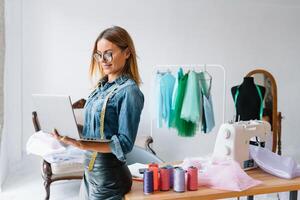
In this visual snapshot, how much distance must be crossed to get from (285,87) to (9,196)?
3.75 meters

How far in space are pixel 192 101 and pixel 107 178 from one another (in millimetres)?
2182

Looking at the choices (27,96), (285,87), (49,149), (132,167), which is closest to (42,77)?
(27,96)

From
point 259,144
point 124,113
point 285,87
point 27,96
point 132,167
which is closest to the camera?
point 124,113

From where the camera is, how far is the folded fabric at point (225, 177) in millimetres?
1484

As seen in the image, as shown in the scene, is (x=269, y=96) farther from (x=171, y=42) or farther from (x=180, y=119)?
(x=171, y=42)

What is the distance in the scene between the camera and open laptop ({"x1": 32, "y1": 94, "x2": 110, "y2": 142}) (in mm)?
1214

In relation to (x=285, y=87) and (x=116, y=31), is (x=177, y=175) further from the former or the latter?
(x=285, y=87)

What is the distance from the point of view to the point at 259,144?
6.43 feet

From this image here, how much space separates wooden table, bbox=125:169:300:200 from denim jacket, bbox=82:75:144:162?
0.25m

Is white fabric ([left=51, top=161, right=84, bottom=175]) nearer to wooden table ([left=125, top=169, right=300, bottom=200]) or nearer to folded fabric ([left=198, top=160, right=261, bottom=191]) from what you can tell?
wooden table ([left=125, top=169, right=300, bottom=200])

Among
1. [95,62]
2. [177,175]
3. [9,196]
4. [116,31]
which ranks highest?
[116,31]

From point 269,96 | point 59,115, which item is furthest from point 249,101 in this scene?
point 59,115

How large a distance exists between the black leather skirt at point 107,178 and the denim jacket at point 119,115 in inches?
2.2

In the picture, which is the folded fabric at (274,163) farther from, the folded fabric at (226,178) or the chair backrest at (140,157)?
the chair backrest at (140,157)
